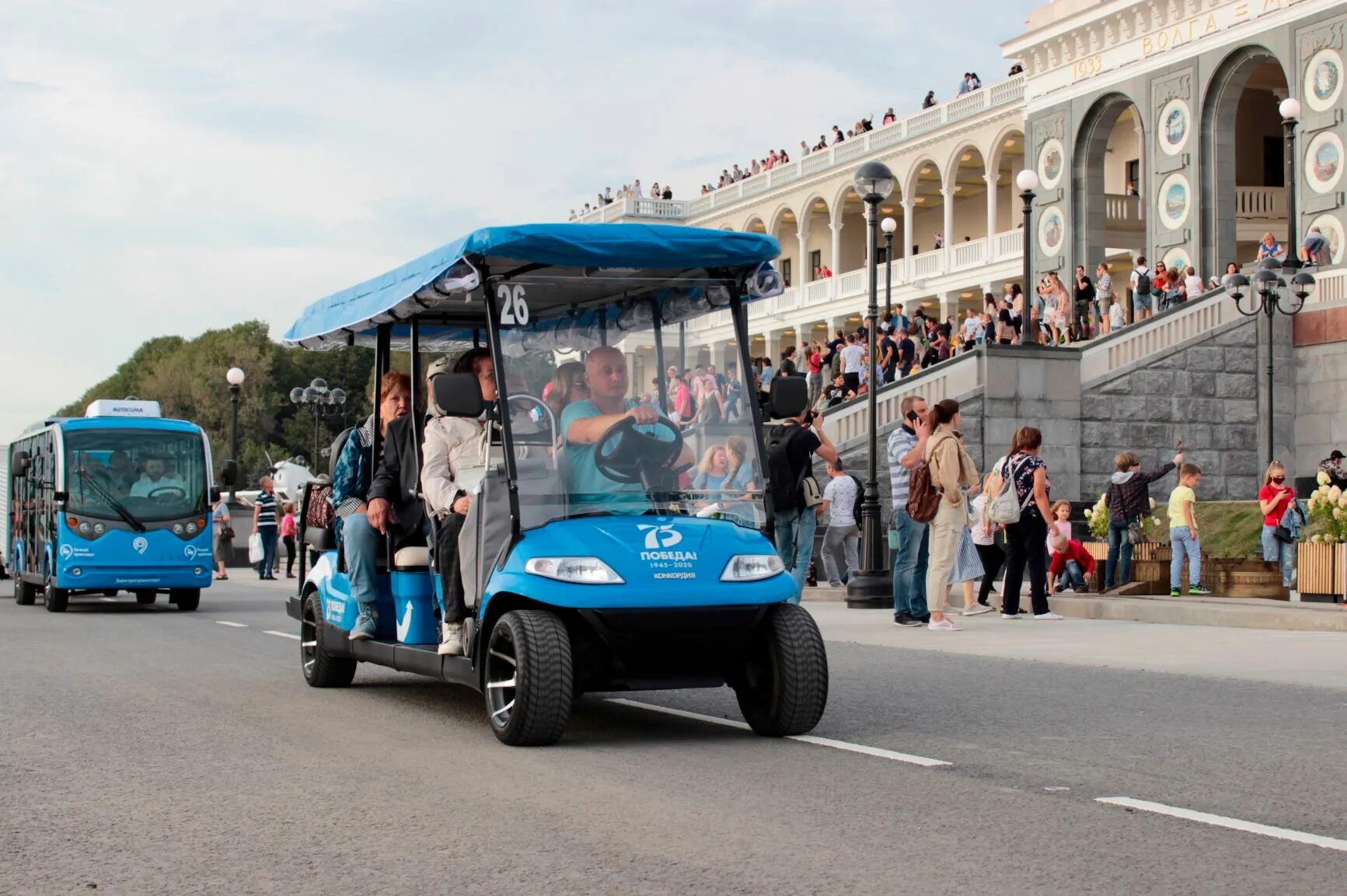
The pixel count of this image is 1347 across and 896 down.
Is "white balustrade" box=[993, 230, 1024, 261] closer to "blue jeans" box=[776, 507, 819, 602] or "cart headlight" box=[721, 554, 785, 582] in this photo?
"blue jeans" box=[776, 507, 819, 602]

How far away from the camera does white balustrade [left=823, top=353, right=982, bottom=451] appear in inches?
1282

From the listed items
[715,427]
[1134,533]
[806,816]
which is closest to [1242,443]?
[1134,533]

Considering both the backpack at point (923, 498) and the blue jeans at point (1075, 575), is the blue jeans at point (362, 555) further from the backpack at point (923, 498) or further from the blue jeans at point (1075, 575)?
the blue jeans at point (1075, 575)

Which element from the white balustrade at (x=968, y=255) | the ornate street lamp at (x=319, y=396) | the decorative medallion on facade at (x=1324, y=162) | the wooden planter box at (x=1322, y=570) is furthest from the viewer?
the white balustrade at (x=968, y=255)

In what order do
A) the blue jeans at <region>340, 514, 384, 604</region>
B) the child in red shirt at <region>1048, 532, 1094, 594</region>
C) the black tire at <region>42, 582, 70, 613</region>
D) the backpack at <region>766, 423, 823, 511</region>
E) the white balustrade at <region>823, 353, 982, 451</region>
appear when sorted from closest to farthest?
the blue jeans at <region>340, 514, 384, 604</region> → the backpack at <region>766, 423, 823, 511</region> → the child in red shirt at <region>1048, 532, 1094, 594</region> → the black tire at <region>42, 582, 70, 613</region> → the white balustrade at <region>823, 353, 982, 451</region>

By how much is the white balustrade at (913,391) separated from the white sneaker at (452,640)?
23586mm

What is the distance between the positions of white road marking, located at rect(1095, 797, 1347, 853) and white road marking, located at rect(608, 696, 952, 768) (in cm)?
121

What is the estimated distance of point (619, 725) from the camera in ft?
30.9

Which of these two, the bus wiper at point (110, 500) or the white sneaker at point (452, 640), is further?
the bus wiper at point (110, 500)

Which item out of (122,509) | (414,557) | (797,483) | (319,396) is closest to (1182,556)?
(797,483)

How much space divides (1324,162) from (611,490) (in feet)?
108

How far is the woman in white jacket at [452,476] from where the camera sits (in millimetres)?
9180

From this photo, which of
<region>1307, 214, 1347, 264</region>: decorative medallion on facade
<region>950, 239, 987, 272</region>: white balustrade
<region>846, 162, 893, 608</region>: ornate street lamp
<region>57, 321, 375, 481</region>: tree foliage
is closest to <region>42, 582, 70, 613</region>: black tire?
<region>846, 162, 893, 608</region>: ornate street lamp

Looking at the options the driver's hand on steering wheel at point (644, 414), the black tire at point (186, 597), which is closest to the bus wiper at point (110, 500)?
the black tire at point (186, 597)
